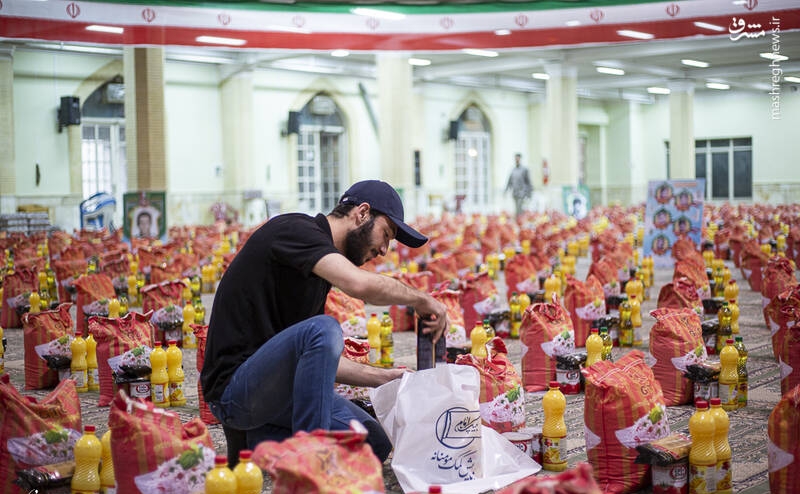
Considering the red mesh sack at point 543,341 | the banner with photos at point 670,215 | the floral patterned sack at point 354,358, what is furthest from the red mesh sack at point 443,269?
the floral patterned sack at point 354,358

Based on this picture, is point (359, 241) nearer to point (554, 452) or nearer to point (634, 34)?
point (554, 452)

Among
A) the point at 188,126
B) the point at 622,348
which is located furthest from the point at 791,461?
the point at 188,126

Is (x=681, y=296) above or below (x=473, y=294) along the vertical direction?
above

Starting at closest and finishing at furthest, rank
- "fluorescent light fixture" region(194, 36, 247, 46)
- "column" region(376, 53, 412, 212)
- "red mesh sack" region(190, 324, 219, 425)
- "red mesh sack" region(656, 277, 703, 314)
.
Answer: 1. "red mesh sack" region(190, 324, 219, 425)
2. "red mesh sack" region(656, 277, 703, 314)
3. "fluorescent light fixture" region(194, 36, 247, 46)
4. "column" region(376, 53, 412, 212)

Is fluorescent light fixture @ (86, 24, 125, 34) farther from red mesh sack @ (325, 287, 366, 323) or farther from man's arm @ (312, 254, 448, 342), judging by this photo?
man's arm @ (312, 254, 448, 342)

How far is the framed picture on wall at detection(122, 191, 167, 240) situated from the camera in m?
15.0

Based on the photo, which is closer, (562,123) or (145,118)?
(145,118)

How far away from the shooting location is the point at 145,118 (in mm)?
16922

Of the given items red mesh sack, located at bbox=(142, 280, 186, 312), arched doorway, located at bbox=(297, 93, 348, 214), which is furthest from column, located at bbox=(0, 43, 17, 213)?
arched doorway, located at bbox=(297, 93, 348, 214)

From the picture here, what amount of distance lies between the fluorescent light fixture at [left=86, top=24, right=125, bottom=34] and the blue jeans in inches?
508

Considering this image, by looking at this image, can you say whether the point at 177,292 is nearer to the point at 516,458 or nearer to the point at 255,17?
the point at 516,458

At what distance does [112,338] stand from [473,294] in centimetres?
316

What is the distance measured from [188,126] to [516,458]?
19819 millimetres

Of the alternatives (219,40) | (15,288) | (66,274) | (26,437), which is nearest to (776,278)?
(26,437)
